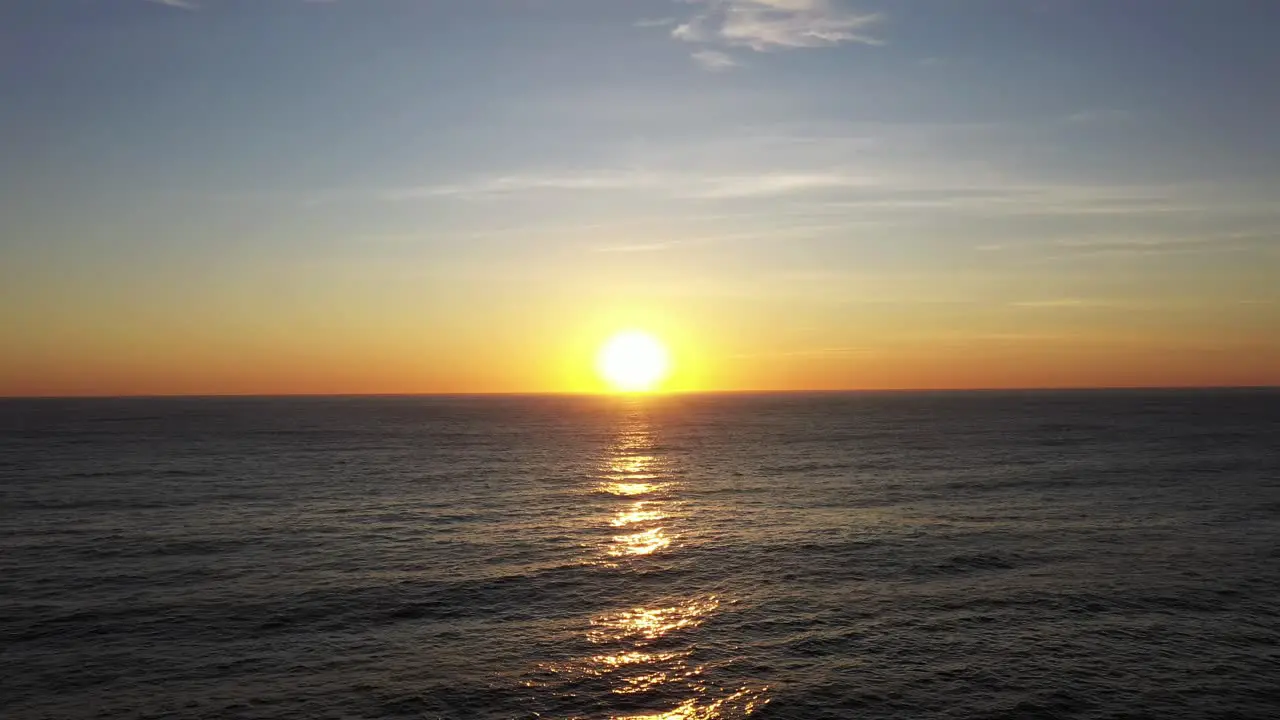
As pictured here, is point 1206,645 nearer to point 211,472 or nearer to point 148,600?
point 148,600

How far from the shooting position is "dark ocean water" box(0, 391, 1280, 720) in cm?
3819

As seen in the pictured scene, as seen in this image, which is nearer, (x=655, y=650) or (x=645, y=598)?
(x=655, y=650)

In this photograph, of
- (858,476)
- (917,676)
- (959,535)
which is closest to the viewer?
(917,676)

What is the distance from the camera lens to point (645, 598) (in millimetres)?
53969

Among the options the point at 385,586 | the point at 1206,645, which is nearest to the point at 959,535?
the point at 1206,645

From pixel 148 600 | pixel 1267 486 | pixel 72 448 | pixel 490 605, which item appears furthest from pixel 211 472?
pixel 1267 486

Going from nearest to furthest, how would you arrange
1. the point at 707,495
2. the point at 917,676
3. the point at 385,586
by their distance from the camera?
the point at 917,676
the point at 385,586
the point at 707,495

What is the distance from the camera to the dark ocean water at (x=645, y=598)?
3819 centimetres

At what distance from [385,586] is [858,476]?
75.7 metres

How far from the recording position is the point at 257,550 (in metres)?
67.3

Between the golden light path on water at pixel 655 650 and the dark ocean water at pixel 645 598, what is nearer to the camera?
the golden light path on water at pixel 655 650

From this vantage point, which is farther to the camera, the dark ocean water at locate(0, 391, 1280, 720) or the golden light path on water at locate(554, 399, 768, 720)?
the dark ocean water at locate(0, 391, 1280, 720)

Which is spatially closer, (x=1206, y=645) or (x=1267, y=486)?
(x=1206, y=645)

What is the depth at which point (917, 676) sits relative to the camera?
1583 inches
